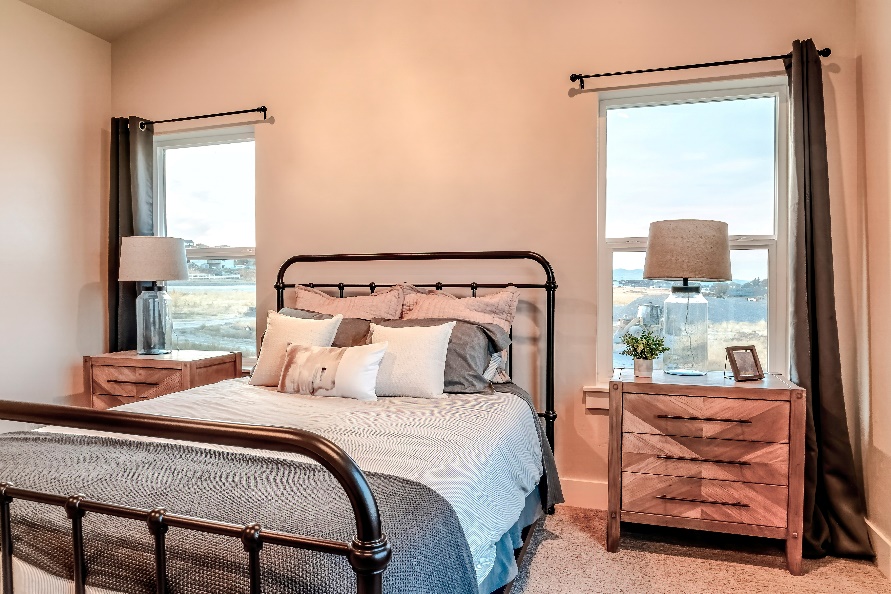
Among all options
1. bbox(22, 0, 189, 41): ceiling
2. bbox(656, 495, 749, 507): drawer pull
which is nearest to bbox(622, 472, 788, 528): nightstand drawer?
bbox(656, 495, 749, 507): drawer pull

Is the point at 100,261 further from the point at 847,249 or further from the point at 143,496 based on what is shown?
the point at 847,249

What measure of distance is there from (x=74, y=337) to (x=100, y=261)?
51 centimetres

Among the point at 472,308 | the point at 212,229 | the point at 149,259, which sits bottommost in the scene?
the point at 472,308

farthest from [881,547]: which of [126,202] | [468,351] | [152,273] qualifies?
[126,202]

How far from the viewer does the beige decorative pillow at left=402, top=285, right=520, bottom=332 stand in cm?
291

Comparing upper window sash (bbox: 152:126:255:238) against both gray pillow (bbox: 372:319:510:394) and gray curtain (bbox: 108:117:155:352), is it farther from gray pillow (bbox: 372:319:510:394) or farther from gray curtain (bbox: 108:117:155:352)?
gray pillow (bbox: 372:319:510:394)

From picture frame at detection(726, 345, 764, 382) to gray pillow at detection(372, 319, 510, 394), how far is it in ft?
3.19

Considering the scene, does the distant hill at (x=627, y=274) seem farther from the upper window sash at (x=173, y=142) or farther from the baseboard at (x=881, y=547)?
the upper window sash at (x=173, y=142)

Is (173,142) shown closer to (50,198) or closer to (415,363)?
(50,198)

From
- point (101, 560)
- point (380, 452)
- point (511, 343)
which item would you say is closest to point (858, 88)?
point (511, 343)

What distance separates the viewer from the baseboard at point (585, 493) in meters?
3.04

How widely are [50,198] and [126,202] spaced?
1.32 ft

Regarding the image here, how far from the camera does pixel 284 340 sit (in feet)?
9.16

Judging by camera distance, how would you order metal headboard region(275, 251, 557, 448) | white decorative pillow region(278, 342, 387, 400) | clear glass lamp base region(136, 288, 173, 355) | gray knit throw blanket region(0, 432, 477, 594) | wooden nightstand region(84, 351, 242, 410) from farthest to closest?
clear glass lamp base region(136, 288, 173, 355)
wooden nightstand region(84, 351, 242, 410)
metal headboard region(275, 251, 557, 448)
white decorative pillow region(278, 342, 387, 400)
gray knit throw blanket region(0, 432, 477, 594)
